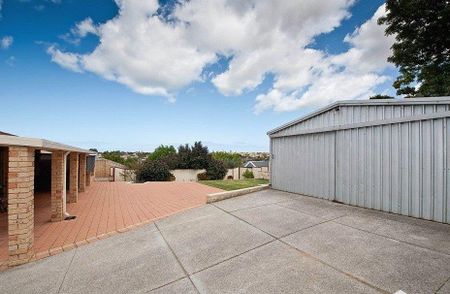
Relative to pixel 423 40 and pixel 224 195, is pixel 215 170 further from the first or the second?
pixel 423 40

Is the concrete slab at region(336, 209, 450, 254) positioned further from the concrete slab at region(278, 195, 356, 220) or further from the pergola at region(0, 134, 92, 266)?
the pergola at region(0, 134, 92, 266)

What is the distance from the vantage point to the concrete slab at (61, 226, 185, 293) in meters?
2.90

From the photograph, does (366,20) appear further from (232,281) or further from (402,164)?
(232,281)

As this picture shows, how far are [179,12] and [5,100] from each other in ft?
35.9

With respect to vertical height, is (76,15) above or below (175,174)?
above

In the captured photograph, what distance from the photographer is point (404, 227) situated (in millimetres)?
4043

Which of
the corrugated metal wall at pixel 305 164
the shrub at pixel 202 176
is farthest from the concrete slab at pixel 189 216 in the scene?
the shrub at pixel 202 176

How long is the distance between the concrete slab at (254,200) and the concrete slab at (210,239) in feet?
3.60

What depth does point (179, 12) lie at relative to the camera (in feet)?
26.8

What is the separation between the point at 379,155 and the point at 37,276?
7.33m

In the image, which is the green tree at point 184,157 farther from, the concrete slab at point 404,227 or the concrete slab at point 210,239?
the concrete slab at point 404,227

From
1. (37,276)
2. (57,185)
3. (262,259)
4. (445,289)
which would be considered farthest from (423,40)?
(57,185)

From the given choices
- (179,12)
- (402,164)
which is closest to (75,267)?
(402,164)

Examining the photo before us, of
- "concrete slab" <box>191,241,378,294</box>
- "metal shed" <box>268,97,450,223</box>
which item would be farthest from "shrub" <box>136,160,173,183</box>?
"concrete slab" <box>191,241,378,294</box>
